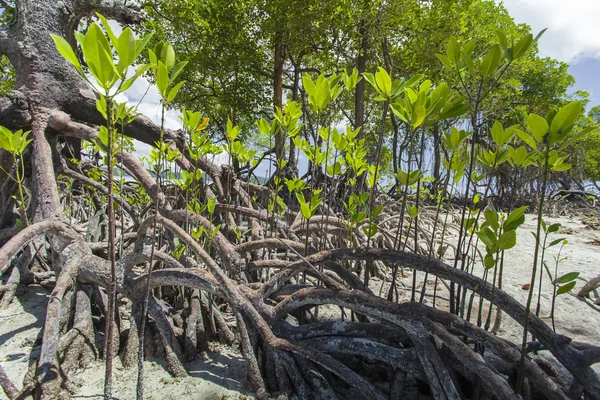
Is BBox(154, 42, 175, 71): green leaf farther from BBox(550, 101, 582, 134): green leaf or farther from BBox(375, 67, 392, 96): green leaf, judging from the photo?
BBox(550, 101, 582, 134): green leaf

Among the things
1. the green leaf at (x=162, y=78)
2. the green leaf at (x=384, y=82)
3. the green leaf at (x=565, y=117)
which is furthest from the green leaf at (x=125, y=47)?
the green leaf at (x=565, y=117)

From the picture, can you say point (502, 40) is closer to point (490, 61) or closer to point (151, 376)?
point (490, 61)

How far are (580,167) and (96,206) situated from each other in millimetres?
16935

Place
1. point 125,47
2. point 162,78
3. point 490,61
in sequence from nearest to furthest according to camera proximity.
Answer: point 125,47 → point 162,78 → point 490,61

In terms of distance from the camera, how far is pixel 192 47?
309 inches

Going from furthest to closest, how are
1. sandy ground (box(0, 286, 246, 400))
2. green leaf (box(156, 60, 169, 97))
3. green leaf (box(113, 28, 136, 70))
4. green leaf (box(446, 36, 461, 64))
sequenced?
1. sandy ground (box(0, 286, 246, 400))
2. green leaf (box(446, 36, 461, 64))
3. green leaf (box(156, 60, 169, 97))
4. green leaf (box(113, 28, 136, 70))

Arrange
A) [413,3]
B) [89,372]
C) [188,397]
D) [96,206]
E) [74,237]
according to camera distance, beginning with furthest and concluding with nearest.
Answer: [413,3]
[96,206]
[74,237]
[89,372]
[188,397]

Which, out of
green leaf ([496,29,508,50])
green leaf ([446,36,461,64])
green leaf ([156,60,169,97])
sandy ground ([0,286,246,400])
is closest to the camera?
green leaf ([156,60,169,97])

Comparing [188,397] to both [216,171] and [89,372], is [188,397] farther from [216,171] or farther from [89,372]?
[216,171]

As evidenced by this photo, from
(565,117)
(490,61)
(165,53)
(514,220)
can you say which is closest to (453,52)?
(490,61)

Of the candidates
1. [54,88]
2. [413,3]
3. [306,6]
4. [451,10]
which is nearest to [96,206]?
[54,88]

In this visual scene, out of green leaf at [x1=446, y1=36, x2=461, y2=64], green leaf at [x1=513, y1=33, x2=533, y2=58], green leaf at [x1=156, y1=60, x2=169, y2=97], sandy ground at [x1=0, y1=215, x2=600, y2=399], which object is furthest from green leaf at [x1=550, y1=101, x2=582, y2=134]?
sandy ground at [x1=0, y1=215, x2=600, y2=399]

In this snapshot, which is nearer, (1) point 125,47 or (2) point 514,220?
(1) point 125,47

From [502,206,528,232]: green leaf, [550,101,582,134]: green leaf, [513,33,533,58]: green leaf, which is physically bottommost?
[502,206,528,232]: green leaf
